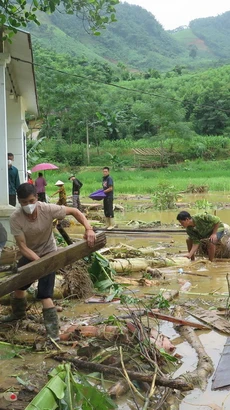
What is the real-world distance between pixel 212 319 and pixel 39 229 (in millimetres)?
2078

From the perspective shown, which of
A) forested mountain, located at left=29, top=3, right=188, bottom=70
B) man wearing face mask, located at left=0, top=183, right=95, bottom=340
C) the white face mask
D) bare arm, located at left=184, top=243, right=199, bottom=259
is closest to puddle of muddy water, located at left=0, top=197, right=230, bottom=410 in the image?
bare arm, located at left=184, top=243, right=199, bottom=259

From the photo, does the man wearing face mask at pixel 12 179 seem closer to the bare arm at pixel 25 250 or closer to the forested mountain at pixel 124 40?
the bare arm at pixel 25 250

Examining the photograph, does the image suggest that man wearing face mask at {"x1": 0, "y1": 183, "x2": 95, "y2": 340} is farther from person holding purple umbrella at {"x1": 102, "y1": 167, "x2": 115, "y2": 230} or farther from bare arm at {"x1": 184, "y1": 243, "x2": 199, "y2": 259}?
person holding purple umbrella at {"x1": 102, "y1": 167, "x2": 115, "y2": 230}

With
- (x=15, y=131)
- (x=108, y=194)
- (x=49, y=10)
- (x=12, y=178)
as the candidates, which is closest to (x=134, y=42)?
(x=15, y=131)

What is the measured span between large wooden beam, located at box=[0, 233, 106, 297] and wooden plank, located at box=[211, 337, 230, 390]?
1464 millimetres

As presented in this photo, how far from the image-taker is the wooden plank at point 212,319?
5125 mm

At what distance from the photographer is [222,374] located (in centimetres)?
396

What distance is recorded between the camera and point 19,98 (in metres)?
14.4

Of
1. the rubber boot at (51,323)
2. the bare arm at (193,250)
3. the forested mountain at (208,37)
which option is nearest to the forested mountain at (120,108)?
the bare arm at (193,250)

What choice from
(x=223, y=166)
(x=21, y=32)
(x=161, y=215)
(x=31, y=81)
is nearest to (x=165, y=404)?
(x=21, y=32)

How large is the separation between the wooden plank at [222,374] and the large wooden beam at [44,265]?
1464 mm

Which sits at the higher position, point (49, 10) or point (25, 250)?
point (49, 10)

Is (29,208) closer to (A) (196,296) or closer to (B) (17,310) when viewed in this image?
(B) (17,310)

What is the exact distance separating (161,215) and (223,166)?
24.1 metres
